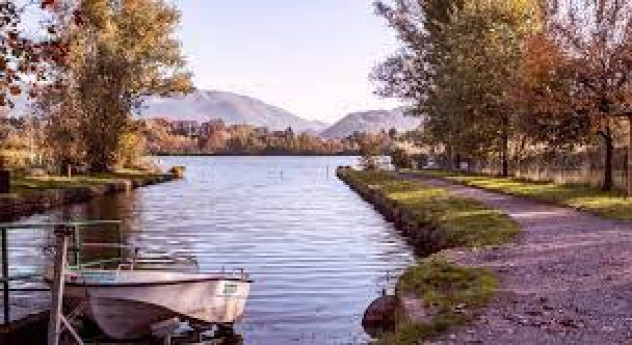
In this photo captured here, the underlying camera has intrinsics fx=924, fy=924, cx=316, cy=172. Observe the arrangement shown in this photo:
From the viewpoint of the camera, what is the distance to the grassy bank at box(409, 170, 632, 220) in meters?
29.5

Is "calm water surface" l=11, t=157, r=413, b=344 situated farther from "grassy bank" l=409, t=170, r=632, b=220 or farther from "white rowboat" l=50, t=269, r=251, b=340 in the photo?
"grassy bank" l=409, t=170, r=632, b=220

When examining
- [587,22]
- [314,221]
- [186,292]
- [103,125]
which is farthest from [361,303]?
[103,125]

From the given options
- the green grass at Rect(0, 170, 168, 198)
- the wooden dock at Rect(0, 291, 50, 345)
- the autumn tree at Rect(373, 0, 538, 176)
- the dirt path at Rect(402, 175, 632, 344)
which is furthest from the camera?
the autumn tree at Rect(373, 0, 538, 176)

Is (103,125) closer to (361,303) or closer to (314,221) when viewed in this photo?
(314,221)

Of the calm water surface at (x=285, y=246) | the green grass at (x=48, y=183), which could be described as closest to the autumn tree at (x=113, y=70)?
the green grass at (x=48, y=183)

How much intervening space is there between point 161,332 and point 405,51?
62165 millimetres

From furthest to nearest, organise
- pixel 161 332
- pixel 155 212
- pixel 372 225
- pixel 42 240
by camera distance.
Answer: pixel 155 212 → pixel 372 225 → pixel 42 240 → pixel 161 332

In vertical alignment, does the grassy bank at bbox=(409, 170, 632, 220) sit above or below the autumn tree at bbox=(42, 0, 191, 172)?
below

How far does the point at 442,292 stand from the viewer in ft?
51.4

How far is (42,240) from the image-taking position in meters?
31.4

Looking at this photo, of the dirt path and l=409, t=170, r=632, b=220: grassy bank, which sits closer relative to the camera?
the dirt path

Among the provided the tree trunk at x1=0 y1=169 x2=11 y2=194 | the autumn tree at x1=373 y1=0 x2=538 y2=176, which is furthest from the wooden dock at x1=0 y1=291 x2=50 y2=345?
the autumn tree at x1=373 y1=0 x2=538 y2=176

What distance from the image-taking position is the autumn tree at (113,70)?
67.8 meters

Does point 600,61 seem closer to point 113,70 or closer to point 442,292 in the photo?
point 442,292
